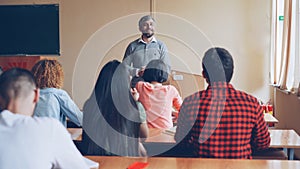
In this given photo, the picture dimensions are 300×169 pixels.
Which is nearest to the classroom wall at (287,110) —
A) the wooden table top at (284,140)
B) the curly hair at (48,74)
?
the wooden table top at (284,140)

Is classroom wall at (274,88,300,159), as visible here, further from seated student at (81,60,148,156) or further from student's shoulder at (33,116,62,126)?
student's shoulder at (33,116,62,126)

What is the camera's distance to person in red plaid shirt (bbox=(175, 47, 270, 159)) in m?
2.19

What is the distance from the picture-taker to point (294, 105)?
4.43 m

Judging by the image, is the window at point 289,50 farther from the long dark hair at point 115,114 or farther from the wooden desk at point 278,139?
the long dark hair at point 115,114

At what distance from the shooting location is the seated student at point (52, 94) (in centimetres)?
259

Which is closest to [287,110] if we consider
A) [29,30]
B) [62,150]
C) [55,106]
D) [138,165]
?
[55,106]

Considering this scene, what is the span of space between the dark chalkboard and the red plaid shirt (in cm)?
489

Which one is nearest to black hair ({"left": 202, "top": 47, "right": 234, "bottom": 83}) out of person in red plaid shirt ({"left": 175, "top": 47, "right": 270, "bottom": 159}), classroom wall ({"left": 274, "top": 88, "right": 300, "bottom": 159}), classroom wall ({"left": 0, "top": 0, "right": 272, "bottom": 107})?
person in red plaid shirt ({"left": 175, "top": 47, "right": 270, "bottom": 159})

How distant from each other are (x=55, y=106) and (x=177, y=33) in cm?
402

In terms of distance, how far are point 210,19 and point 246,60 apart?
878 millimetres

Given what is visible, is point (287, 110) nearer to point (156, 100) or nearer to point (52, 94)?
point (156, 100)

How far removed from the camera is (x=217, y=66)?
222 centimetres

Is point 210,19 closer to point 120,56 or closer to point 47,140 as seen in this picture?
point 120,56

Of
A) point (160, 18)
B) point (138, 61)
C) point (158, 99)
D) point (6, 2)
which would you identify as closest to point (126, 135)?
→ point (158, 99)
